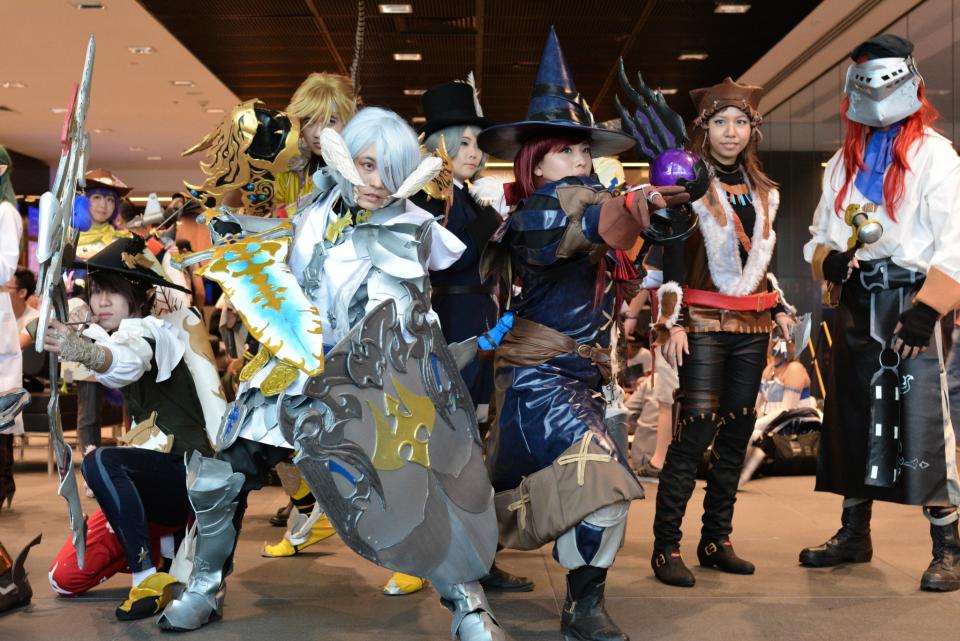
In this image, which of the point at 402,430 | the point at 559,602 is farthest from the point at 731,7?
the point at 402,430

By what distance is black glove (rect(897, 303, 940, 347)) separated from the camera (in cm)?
328

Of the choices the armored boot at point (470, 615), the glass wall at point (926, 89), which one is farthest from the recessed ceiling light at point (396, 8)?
the armored boot at point (470, 615)

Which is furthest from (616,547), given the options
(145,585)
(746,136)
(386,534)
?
(746,136)

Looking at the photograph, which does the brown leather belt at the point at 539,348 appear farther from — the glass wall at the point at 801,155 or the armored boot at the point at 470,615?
the glass wall at the point at 801,155

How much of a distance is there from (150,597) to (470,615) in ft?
3.34

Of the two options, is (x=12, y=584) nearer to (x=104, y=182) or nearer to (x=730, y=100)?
(x=730, y=100)

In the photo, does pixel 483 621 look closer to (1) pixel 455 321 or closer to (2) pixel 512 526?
(2) pixel 512 526

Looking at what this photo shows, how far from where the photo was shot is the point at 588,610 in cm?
272

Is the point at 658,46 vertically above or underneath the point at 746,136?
above

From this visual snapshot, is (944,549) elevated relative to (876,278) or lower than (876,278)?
lower

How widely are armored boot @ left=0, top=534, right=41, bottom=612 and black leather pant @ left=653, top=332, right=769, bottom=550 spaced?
200cm

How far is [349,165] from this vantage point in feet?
8.70

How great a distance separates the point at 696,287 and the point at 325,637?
1.68 m

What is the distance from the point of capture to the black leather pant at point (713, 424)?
3.50 m
